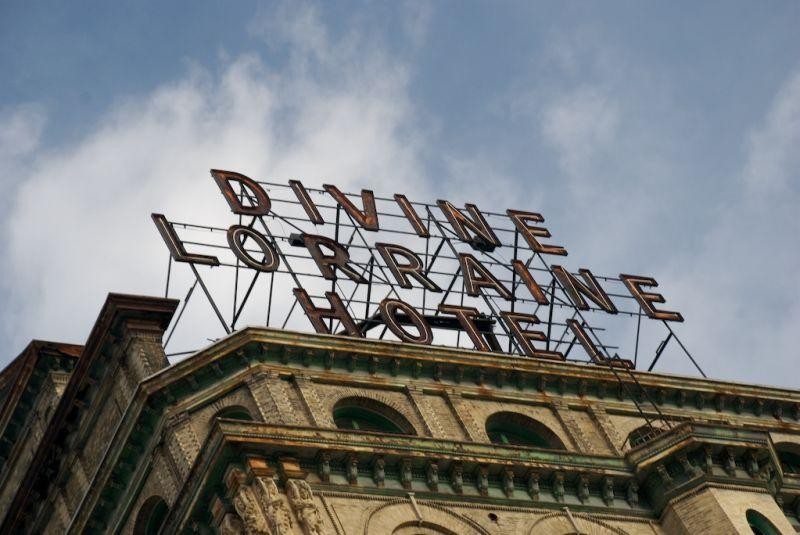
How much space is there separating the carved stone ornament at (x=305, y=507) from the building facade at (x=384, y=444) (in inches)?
2.5

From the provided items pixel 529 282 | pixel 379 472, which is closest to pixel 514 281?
pixel 529 282

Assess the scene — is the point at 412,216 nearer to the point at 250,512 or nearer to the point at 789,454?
the point at 789,454

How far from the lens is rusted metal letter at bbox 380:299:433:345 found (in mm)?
75250

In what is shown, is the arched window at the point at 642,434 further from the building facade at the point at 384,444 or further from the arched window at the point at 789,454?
the arched window at the point at 789,454

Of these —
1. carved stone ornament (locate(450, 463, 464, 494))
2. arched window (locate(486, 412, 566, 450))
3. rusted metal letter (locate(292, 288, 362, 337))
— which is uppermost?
rusted metal letter (locate(292, 288, 362, 337))

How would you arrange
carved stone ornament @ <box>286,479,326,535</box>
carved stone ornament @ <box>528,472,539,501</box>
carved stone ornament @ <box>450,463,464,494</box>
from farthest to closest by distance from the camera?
carved stone ornament @ <box>528,472,539,501</box> → carved stone ornament @ <box>450,463,464,494</box> → carved stone ornament @ <box>286,479,326,535</box>

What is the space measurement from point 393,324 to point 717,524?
16.7m

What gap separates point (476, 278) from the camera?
85438 millimetres

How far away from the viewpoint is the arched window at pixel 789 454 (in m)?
77.5

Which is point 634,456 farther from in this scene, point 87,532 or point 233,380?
point 87,532

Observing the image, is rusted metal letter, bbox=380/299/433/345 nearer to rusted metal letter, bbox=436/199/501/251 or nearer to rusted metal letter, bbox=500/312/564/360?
rusted metal letter, bbox=500/312/564/360

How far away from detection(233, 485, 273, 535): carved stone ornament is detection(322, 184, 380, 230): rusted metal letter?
25.3 meters

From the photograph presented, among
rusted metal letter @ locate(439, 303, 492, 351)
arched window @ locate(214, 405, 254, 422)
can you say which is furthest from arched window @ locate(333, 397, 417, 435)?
rusted metal letter @ locate(439, 303, 492, 351)

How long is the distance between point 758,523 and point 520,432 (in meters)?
9.99
